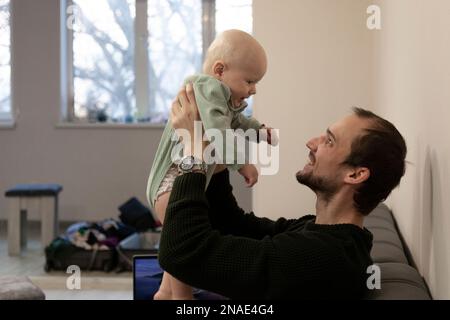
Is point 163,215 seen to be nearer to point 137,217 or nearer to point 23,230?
point 137,217

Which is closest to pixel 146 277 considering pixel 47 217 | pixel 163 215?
pixel 163 215

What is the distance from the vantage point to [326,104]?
10.9ft

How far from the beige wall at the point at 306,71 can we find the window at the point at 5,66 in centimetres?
348

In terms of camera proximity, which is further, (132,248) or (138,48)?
(138,48)

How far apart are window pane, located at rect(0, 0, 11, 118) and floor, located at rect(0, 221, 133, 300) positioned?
170 centimetres

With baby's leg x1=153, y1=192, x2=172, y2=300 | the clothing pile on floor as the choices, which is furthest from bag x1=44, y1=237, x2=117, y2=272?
baby's leg x1=153, y1=192, x2=172, y2=300

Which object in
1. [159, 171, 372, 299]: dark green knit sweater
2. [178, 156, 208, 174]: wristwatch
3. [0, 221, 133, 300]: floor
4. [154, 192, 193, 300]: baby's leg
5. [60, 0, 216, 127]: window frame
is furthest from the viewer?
[60, 0, 216, 127]: window frame

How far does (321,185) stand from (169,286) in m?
0.48

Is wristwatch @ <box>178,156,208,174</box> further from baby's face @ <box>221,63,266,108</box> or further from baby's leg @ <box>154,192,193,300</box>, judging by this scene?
baby's face @ <box>221,63,266,108</box>

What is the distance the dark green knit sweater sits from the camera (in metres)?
1.14

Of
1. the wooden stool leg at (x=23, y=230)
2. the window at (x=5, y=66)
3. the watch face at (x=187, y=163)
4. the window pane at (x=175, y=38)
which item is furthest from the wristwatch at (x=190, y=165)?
the window at (x=5, y=66)

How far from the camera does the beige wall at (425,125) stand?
115 cm

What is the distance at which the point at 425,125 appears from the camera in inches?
55.7

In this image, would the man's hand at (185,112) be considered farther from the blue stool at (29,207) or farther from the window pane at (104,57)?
the window pane at (104,57)
